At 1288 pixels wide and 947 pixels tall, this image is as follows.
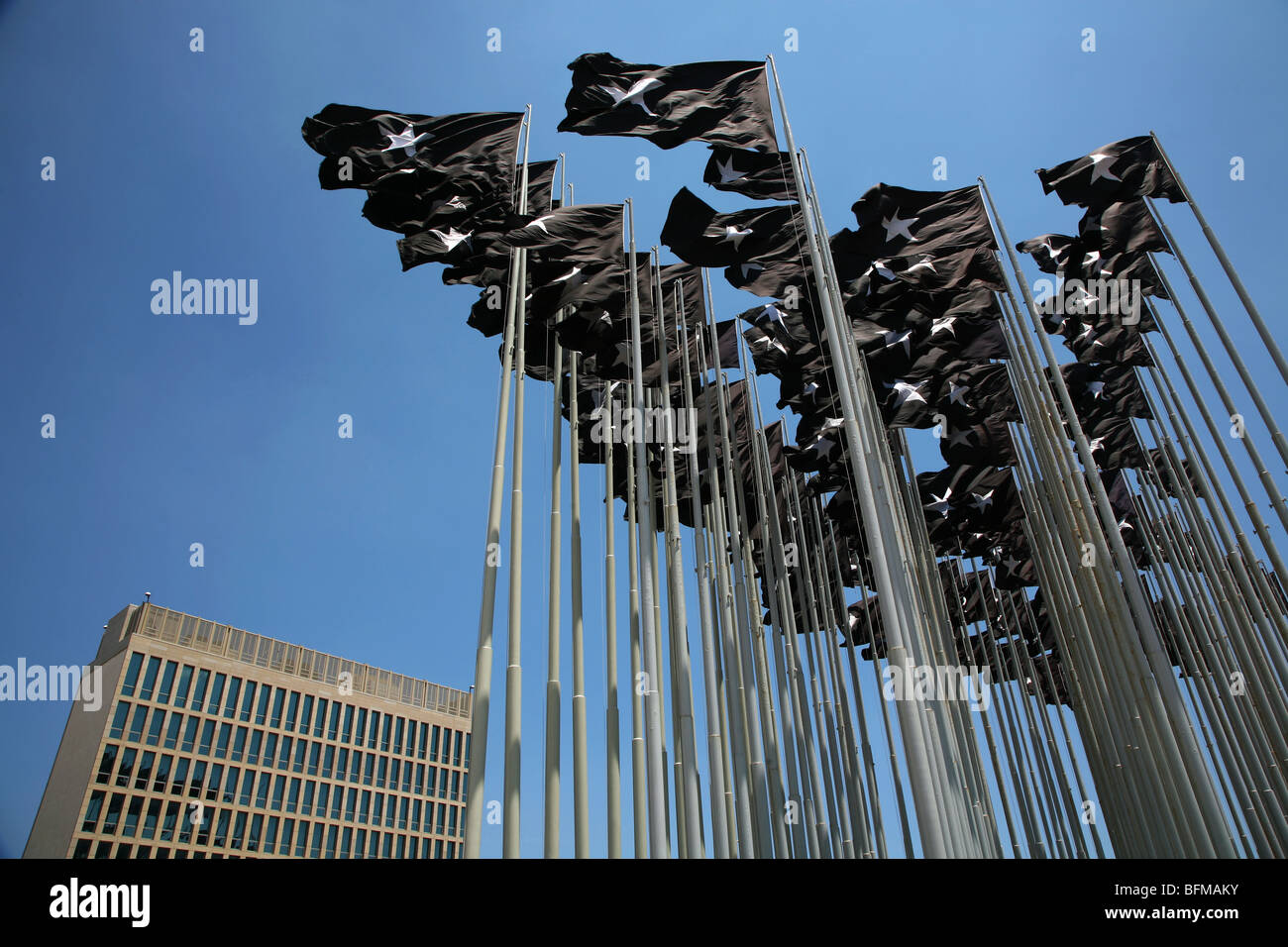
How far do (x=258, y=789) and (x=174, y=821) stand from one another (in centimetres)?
425

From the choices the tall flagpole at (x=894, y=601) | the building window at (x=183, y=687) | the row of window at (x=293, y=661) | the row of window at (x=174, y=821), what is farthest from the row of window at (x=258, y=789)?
the tall flagpole at (x=894, y=601)

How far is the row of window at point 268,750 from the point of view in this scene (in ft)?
139

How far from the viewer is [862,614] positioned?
20.5 meters

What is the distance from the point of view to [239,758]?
4497cm

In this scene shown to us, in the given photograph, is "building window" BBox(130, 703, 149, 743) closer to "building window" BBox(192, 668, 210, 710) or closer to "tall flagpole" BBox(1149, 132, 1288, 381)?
"building window" BBox(192, 668, 210, 710)

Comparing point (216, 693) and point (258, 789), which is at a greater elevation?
point (216, 693)

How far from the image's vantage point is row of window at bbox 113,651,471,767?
1714 inches

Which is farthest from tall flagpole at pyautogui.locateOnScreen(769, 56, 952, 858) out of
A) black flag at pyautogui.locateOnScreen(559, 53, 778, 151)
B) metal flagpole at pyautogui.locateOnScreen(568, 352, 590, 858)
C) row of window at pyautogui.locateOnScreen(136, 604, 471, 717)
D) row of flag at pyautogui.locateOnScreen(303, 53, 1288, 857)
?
row of window at pyautogui.locateOnScreen(136, 604, 471, 717)

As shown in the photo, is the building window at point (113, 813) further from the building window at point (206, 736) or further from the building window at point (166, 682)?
the building window at point (166, 682)

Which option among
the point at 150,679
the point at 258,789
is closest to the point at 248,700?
the point at 258,789

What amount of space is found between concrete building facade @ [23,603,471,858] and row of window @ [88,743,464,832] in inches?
2.4

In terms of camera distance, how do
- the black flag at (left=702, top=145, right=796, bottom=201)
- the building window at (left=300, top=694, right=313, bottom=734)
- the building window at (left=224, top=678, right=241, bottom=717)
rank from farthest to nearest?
the building window at (left=300, top=694, right=313, bottom=734) < the building window at (left=224, top=678, right=241, bottom=717) < the black flag at (left=702, top=145, right=796, bottom=201)

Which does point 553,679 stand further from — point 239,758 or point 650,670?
point 239,758
